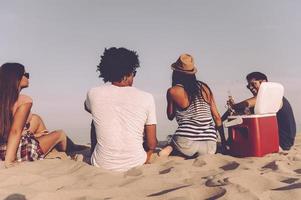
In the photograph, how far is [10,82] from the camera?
492 cm

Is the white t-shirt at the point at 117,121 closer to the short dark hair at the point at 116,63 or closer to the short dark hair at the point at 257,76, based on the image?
the short dark hair at the point at 116,63

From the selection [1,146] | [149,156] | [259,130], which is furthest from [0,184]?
[259,130]

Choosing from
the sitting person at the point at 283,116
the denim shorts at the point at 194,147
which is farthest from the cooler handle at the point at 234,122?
the sitting person at the point at 283,116

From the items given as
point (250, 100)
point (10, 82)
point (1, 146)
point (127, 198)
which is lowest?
point (127, 198)

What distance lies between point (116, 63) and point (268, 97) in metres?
1.91

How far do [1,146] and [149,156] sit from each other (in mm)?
1746

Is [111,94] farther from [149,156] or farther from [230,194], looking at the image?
[230,194]

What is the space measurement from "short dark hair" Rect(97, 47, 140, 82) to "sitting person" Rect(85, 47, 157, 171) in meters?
0.01

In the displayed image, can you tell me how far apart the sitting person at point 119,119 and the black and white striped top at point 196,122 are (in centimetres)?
82

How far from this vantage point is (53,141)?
227 inches

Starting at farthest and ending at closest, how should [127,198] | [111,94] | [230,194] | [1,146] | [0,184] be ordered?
→ 1. [1,146]
2. [111,94]
3. [0,184]
4. [127,198]
5. [230,194]

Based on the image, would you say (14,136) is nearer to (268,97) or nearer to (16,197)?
(16,197)

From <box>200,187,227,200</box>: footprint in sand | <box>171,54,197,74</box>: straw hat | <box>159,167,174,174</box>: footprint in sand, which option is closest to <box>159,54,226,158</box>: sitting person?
<box>171,54,197,74</box>: straw hat

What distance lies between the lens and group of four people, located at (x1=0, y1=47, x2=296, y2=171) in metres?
4.66
